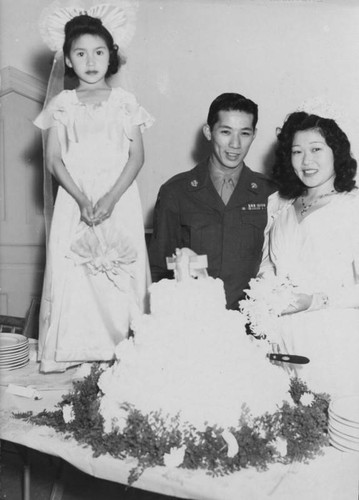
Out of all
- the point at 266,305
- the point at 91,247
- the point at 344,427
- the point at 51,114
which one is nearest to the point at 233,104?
the point at 51,114

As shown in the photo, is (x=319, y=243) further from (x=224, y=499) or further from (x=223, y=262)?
(x=224, y=499)

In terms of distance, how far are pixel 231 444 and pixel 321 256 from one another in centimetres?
101

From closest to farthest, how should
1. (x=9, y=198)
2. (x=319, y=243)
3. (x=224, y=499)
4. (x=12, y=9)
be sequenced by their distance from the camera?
(x=224, y=499) → (x=319, y=243) → (x=12, y=9) → (x=9, y=198)

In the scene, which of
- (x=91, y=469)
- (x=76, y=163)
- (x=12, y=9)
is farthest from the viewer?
(x=12, y=9)

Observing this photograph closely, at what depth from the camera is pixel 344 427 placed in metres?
1.48

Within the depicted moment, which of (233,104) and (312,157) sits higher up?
(233,104)

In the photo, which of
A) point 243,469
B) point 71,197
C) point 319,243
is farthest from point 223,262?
point 243,469

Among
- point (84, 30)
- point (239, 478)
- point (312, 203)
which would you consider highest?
point (84, 30)

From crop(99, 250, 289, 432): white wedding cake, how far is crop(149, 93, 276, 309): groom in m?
1.06

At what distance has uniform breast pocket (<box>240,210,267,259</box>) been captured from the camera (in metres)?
2.64

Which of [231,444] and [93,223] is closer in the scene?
[231,444]

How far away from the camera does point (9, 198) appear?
4367 mm

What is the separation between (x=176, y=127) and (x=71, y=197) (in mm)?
1618

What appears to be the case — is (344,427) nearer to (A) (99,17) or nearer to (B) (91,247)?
(B) (91,247)
